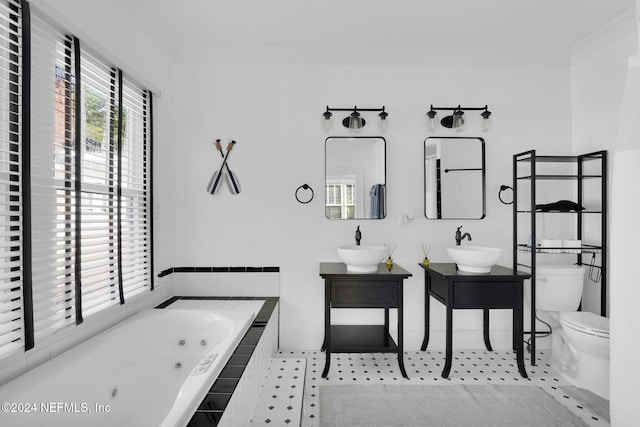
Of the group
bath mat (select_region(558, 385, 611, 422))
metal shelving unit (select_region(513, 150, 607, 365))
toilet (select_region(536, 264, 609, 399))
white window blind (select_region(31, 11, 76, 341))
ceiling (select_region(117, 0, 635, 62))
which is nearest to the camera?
white window blind (select_region(31, 11, 76, 341))

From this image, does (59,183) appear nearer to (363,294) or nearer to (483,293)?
(363,294)

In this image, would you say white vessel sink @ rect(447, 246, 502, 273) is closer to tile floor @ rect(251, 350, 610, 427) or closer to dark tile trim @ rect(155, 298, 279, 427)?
tile floor @ rect(251, 350, 610, 427)

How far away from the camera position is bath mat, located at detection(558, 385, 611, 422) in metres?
1.93

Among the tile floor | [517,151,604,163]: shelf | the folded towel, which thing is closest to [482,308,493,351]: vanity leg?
the tile floor

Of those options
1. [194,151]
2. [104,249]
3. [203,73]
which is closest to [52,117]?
[104,249]

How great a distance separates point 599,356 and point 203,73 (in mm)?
3538

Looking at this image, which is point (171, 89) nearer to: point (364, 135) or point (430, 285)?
point (364, 135)

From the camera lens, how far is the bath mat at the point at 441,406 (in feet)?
6.07

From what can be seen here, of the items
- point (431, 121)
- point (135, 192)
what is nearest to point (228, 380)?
point (135, 192)

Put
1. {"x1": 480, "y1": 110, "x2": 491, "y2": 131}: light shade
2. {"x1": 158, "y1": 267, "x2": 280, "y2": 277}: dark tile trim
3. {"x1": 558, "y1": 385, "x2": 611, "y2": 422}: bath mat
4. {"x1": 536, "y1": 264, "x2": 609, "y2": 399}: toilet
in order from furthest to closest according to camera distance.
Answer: {"x1": 158, "y1": 267, "x2": 280, "y2": 277}: dark tile trim, {"x1": 480, "y1": 110, "x2": 491, "y2": 131}: light shade, {"x1": 536, "y1": 264, "x2": 609, "y2": 399}: toilet, {"x1": 558, "y1": 385, "x2": 611, "y2": 422}: bath mat

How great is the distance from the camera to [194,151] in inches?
111

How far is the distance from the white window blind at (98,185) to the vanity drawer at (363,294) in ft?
4.65

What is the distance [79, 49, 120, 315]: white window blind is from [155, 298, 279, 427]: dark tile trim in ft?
2.81

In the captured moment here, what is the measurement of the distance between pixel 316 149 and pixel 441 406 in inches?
80.7
